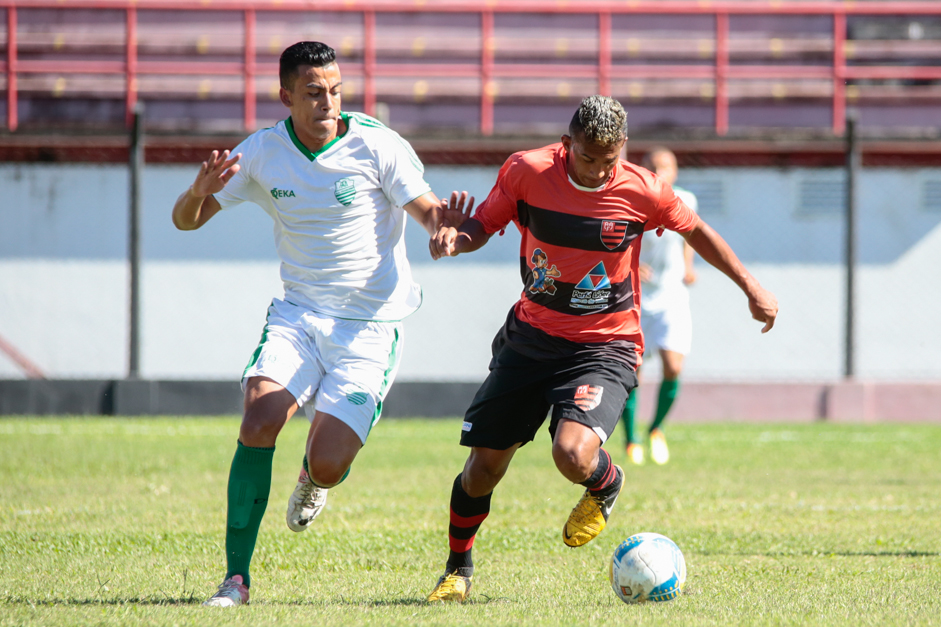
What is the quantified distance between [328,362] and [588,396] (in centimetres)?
110

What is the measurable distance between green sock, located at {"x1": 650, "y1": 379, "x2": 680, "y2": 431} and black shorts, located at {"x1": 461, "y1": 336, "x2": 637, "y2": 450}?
4.40 metres

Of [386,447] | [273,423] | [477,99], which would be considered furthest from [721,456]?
[477,99]

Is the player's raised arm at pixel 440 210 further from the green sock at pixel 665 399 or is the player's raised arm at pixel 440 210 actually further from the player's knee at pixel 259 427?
the green sock at pixel 665 399

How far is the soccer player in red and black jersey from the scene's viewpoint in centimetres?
427

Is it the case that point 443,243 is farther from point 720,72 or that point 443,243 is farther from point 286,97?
point 720,72

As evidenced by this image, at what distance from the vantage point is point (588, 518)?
4.23 meters

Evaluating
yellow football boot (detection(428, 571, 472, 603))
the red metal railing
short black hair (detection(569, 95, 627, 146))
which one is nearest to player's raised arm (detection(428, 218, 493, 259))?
short black hair (detection(569, 95, 627, 146))

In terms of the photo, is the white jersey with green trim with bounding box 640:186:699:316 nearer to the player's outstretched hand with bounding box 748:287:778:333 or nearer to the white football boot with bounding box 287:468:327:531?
the player's outstretched hand with bounding box 748:287:778:333

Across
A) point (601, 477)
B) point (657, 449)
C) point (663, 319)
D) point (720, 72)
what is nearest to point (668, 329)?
point (663, 319)

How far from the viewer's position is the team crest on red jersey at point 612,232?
4301 mm

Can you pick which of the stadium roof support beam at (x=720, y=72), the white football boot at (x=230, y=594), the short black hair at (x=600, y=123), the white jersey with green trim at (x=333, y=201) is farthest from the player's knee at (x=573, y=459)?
the stadium roof support beam at (x=720, y=72)

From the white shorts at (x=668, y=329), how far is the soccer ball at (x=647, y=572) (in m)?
4.62

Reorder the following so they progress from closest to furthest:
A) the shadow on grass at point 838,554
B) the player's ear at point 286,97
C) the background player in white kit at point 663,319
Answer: the player's ear at point 286,97
the shadow on grass at point 838,554
the background player in white kit at point 663,319

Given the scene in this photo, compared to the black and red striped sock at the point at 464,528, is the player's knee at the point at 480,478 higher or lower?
higher
